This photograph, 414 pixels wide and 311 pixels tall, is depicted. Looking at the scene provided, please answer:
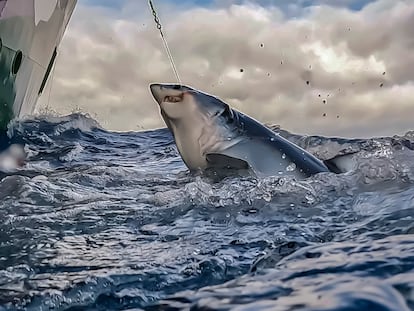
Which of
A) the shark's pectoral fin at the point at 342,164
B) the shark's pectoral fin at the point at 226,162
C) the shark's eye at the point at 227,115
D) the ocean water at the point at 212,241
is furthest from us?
the shark's eye at the point at 227,115

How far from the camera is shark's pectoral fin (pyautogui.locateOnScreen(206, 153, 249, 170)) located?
458cm

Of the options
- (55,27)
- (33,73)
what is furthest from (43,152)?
(55,27)

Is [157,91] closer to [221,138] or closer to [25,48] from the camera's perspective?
[221,138]

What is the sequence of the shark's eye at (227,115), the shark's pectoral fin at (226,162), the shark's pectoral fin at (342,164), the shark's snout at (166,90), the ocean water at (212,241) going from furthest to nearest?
1. the shark's eye at (227,115)
2. the shark's snout at (166,90)
3. the shark's pectoral fin at (226,162)
4. the shark's pectoral fin at (342,164)
5. the ocean water at (212,241)

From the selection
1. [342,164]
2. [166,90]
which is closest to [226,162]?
[166,90]

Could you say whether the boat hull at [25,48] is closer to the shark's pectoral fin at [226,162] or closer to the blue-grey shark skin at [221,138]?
the blue-grey shark skin at [221,138]

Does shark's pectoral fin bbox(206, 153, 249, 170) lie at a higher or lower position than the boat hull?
lower

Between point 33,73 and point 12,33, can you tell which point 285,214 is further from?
point 33,73

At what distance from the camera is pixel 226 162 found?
4605 mm

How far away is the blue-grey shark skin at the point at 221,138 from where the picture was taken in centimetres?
463

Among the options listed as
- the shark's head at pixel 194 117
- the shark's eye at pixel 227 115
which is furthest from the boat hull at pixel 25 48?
the shark's eye at pixel 227 115

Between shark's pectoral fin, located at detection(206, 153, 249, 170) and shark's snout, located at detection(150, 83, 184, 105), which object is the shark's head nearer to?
shark's snout, located at detection(150, 83, 184, 105)

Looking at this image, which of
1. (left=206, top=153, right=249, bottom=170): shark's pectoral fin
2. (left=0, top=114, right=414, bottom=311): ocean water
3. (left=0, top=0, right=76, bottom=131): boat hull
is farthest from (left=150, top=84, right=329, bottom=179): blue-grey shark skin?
(left=0, top=0, right=76, bottom=131): boat hull

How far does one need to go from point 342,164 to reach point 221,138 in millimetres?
898
